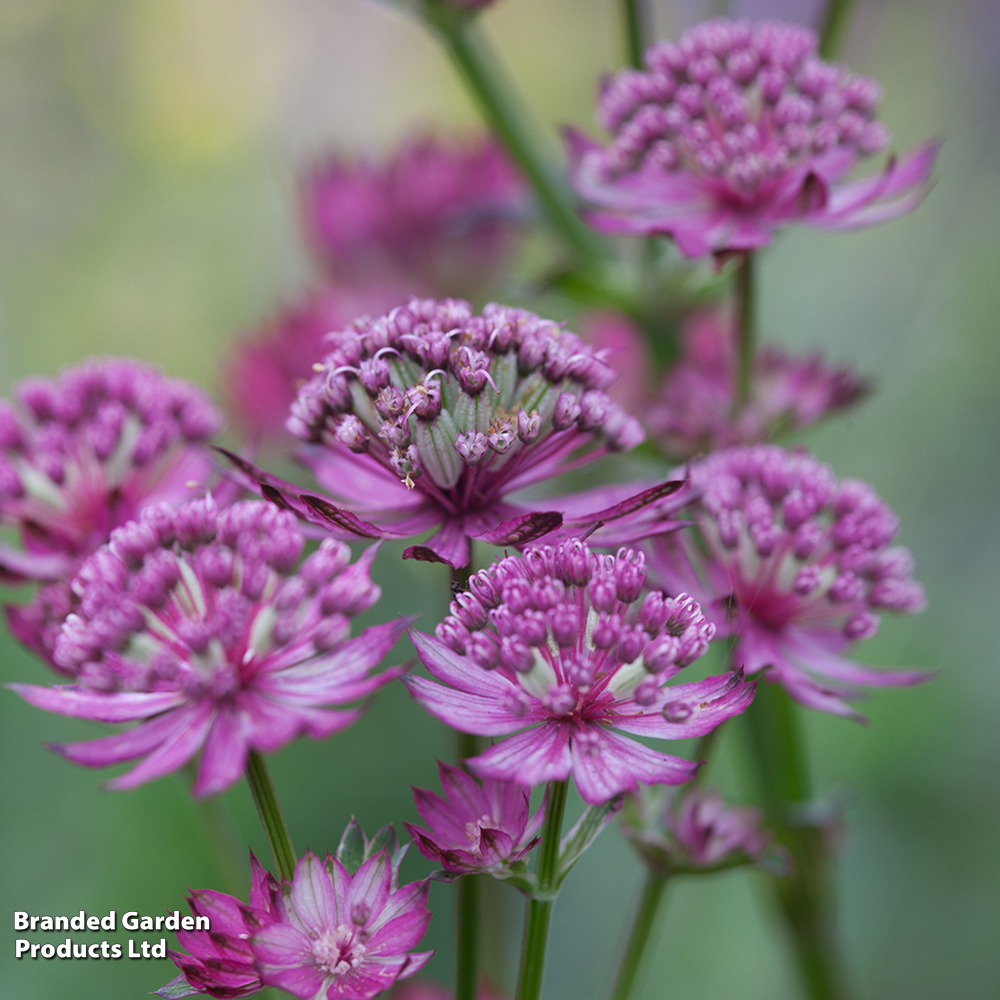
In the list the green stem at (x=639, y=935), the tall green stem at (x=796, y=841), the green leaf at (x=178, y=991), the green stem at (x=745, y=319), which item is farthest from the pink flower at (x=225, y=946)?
the green stem at (x=745, y=319)

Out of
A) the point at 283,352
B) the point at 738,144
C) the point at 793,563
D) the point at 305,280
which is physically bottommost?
the point at 793,563

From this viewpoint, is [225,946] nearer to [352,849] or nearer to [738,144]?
[352,849]

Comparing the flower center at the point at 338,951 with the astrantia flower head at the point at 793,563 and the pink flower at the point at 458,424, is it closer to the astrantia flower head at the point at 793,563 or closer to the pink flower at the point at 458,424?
the pink flower at the point at 458,424

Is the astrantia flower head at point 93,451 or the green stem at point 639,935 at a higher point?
the astrantia flower head at point 93,451

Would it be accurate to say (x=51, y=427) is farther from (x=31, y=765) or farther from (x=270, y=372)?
(x=31, y=765)

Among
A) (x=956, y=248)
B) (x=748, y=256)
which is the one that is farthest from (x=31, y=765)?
(x=956, y=248)

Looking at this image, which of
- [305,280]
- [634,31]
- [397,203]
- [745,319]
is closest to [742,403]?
[745,319]
